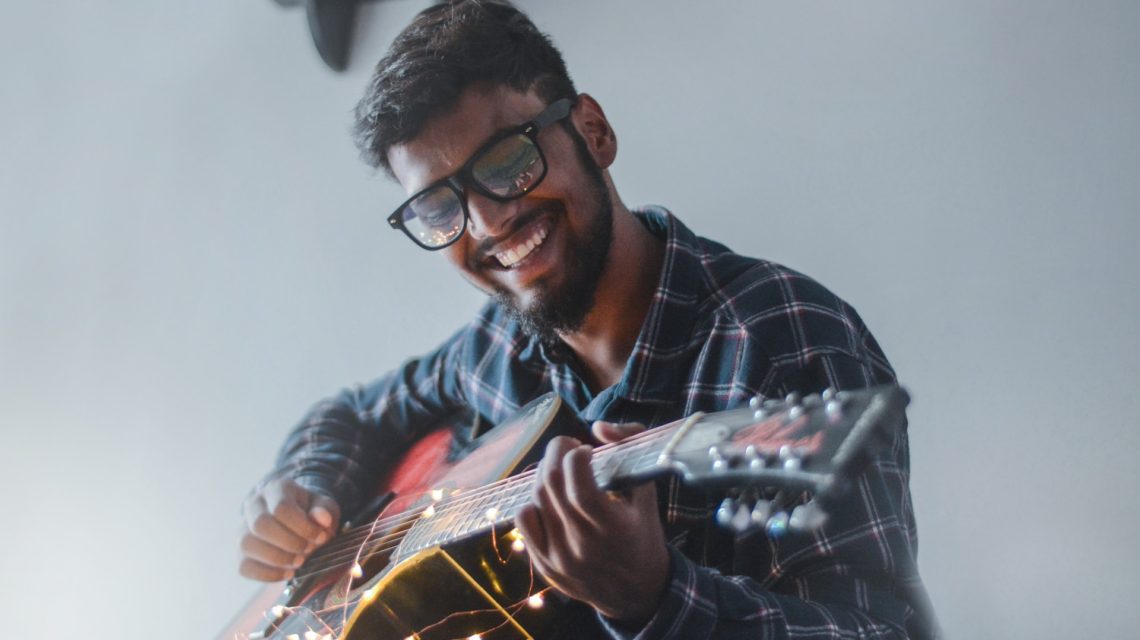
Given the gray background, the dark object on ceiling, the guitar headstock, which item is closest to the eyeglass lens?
the gray background

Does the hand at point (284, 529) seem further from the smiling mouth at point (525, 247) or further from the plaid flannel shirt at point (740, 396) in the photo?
the smiling mouth at point (525, 247)

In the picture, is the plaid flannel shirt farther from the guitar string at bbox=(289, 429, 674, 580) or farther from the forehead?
the forehead

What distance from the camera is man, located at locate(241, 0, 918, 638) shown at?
63 cm

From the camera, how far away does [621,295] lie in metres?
0.93

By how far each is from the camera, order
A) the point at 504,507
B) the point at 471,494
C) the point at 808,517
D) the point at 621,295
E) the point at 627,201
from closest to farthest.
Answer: the point at 808,517 → the point at 504,507 → the point at 471,494 → the point at 621,295 → the point at 627,201

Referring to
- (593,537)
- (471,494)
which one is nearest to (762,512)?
(593,537)

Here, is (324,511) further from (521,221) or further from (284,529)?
(521,221)

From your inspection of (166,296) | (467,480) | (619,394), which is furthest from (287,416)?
(619,394)

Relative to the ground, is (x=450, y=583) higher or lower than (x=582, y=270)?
lower

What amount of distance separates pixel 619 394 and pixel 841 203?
290 millimetres

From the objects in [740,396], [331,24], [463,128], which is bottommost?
[740,396]

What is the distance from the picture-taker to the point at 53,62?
1506 millimetres

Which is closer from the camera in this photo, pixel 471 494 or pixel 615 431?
pixel 615 431

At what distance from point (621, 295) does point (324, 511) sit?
434mm
